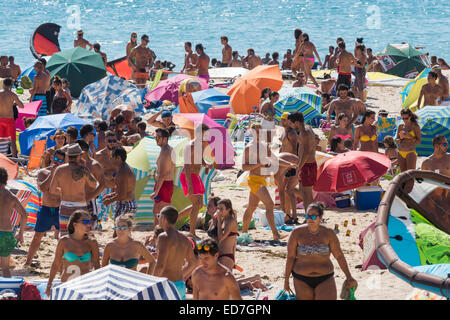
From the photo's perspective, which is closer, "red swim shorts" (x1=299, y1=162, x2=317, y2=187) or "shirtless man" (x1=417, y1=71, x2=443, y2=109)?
"red swim shorts" (x1=299, y1=162, x2=317, y2=187)

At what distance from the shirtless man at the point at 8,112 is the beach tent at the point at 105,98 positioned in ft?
7.49

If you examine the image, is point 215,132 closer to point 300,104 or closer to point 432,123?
point 300,104

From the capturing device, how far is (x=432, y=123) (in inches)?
481

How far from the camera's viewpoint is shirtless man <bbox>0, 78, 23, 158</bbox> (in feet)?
39.8

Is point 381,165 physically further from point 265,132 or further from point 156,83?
A: point 156,83

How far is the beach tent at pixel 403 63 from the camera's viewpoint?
73.3 ft

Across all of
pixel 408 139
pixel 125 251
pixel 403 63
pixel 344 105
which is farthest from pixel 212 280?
pixel 403 63

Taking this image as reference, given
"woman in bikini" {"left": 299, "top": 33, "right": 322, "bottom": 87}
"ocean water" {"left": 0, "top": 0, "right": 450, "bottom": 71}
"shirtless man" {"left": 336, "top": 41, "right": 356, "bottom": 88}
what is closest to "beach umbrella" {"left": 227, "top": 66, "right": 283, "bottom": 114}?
"shirtless man" {"left": 336, "top": 41, "right": 356, "bottom": 88}

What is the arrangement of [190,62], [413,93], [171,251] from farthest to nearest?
[190,62] < [413,93] < [171,251]

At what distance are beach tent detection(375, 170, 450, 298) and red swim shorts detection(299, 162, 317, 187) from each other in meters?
2.23

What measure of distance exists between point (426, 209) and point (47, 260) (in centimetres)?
404

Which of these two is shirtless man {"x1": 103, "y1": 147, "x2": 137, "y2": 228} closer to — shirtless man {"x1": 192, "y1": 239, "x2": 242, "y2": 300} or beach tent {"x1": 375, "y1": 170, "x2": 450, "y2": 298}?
beach tent {"x1": 375, "y1": 170, "x2": 450, "y2": 298}

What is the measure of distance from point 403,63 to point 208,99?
400 inches
